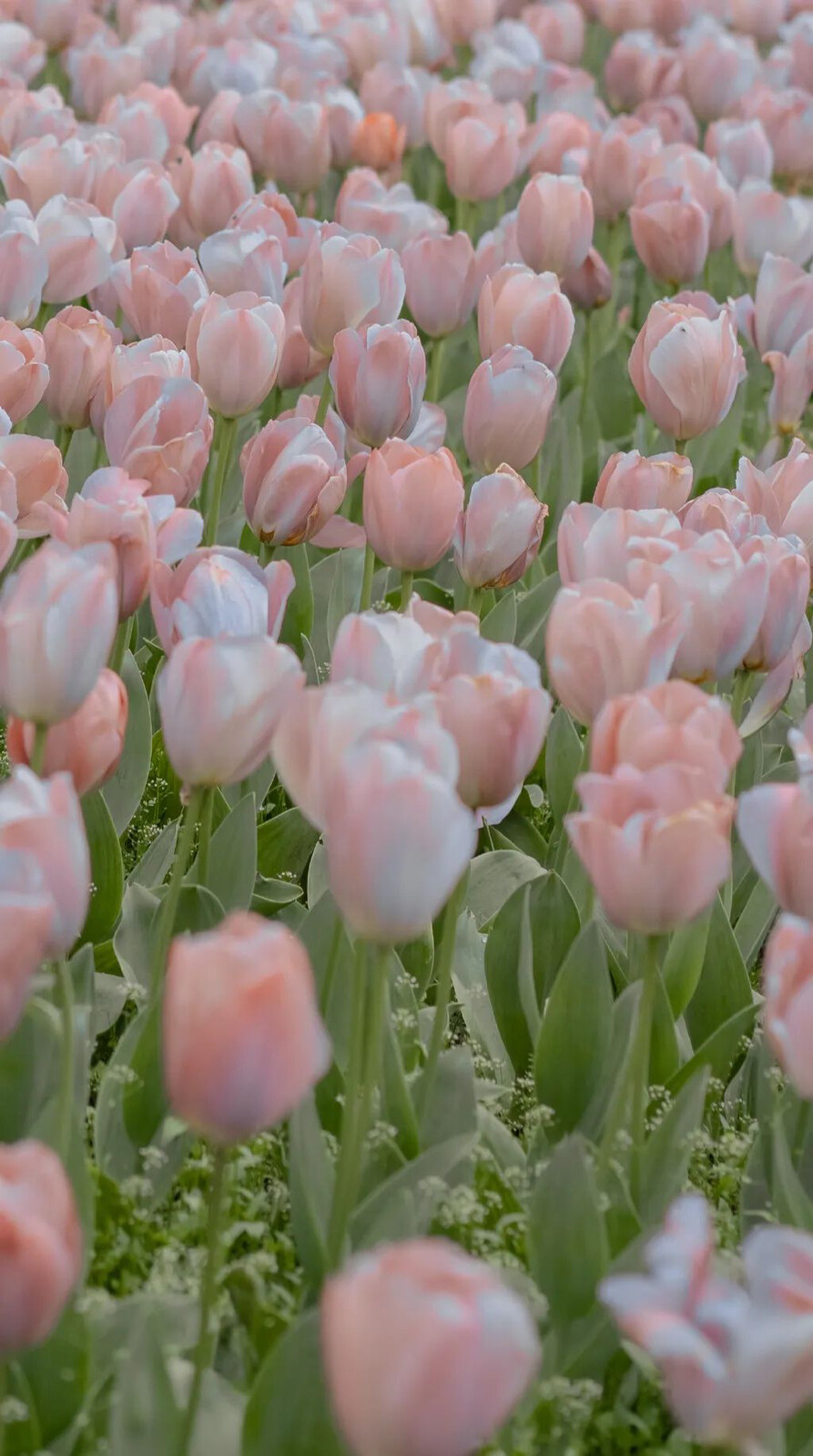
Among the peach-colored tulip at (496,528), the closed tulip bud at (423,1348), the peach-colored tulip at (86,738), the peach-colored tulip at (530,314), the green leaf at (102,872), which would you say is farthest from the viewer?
the peach-colored tulip at (530,314)

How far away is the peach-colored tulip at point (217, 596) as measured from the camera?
140 centimetres

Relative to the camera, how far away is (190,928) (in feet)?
5.13

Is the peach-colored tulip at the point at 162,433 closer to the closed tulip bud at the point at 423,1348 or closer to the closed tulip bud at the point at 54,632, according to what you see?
the closed tulip bud at the point at 54,632

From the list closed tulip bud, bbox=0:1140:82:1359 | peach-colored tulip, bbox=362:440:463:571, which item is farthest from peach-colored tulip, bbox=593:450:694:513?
closed tulip bud, bbox=0:1140:82:1359

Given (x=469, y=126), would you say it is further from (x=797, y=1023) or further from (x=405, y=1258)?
(x=405, y=1258)

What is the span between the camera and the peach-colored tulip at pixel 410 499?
171cm

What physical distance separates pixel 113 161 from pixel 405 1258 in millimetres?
2215

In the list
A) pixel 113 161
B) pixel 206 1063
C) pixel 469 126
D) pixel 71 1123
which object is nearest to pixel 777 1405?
pixel 206 1063

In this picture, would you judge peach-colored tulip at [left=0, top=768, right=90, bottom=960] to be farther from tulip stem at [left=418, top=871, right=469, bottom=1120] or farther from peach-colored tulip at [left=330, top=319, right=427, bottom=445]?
peach-colored tulip at [left=330, top=319, right=427, bottom=445]

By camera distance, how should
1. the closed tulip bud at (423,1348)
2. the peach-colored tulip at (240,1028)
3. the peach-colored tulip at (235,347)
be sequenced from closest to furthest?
the closed tulip bud at (423,1348) → the peach-colored tulip at (240,1028) → the peach-colored tulip at (235,347)

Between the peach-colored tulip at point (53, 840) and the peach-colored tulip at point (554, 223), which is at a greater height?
the peach-colored tulip at point (53, 840)

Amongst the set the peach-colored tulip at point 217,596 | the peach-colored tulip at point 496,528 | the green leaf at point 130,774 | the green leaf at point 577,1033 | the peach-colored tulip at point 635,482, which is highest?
the peach-colored tulip at point 217,596

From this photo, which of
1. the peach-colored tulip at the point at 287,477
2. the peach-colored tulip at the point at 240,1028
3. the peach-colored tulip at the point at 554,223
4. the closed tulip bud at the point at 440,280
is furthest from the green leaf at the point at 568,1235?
the peach-colored tulip at the point at 554,223

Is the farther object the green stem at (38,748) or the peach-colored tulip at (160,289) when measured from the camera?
the peach-colored tulip at (160,289)
